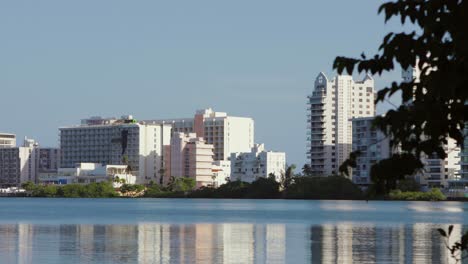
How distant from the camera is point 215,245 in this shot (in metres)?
50.1

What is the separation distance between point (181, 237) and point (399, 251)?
52.3 ft

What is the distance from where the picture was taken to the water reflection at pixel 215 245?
1598 inches

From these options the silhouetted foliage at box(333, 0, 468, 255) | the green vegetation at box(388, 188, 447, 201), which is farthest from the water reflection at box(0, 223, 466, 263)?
Result: the green vegetation at box(388, 188, 447, 201)

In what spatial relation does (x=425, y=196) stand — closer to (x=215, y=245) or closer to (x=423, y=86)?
(x=215, y=245)

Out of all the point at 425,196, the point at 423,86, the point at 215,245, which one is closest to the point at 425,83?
the point at 423,86

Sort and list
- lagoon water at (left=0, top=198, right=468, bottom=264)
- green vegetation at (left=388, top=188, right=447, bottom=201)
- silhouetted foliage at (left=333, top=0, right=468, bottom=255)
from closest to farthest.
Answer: silhouetted foliage at (left=333, top=0, right=468, bottom=255) → lagoon water at (left=0, top=198, right=468, bottom=264) → green vegetation at (left=388, top=188, right=447, bottom=201)

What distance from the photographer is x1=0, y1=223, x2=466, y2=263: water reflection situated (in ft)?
133

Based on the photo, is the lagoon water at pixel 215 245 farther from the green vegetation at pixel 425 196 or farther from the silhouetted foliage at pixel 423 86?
the green vegetation at pixel 425 196

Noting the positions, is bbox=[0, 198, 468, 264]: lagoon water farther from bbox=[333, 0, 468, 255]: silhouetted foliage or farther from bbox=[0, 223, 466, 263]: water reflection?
bbox=[333, 0, 468, 255]: silhouetted foliage

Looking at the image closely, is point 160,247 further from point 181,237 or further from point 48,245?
point 181,237

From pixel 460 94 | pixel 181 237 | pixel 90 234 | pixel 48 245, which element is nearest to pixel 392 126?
pixel 460 94

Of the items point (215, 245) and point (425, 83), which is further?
point (215, 245)

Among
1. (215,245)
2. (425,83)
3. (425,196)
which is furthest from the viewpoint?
(425,196)

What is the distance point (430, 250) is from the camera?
4544 cm
